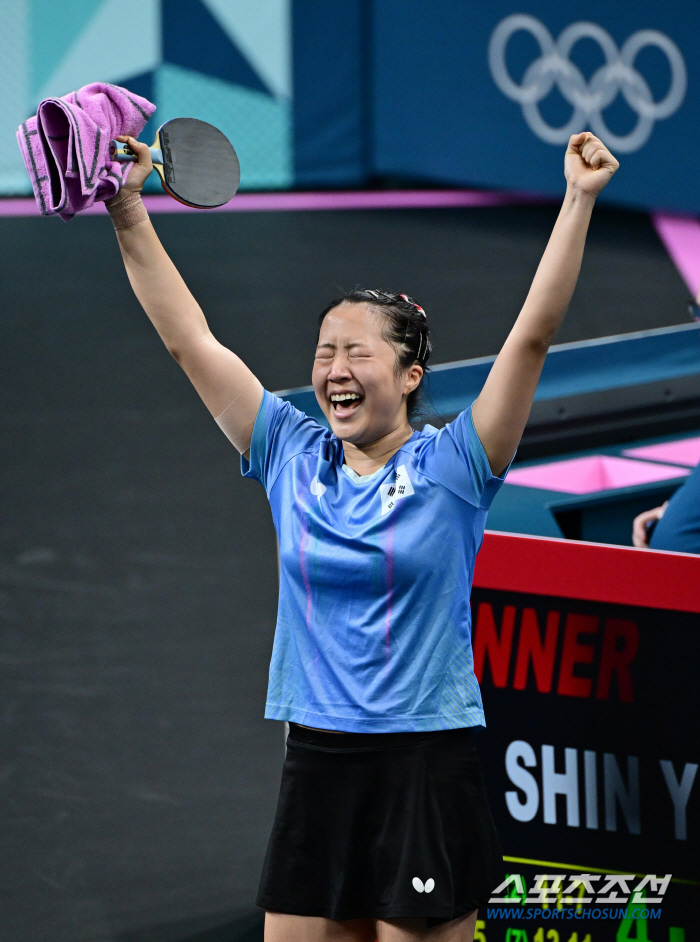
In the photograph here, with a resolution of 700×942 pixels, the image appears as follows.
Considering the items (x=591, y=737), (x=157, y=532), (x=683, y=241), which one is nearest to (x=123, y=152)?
(x=591, y=737)

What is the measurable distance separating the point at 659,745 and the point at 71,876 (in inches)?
57.2

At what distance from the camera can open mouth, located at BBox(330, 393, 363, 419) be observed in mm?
1543

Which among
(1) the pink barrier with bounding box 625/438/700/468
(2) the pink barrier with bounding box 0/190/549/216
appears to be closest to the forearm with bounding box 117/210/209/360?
(1) the pink barrier with bounding box 625/438/700/468

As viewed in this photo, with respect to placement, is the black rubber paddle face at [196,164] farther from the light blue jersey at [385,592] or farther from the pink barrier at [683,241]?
the pink barrier at [683,241]

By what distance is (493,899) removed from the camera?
201cm

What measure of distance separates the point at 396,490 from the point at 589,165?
1.65 feet

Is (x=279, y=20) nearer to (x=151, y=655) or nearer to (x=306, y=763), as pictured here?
(x=151, y=655)

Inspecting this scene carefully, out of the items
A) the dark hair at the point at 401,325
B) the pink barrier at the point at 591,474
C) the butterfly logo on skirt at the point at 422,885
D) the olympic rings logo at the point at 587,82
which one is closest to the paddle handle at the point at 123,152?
the dark hair at the point at 401,325

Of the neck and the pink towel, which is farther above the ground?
the pink towel

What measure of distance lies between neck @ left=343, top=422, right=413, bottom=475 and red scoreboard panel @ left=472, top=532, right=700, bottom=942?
491mm

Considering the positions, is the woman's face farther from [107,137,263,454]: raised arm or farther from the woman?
[107,137,263,454]: raised arm

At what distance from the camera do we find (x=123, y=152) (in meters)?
1.62

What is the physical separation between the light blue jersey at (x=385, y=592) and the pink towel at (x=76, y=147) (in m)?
0.51

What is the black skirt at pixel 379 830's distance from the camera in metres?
1.43
